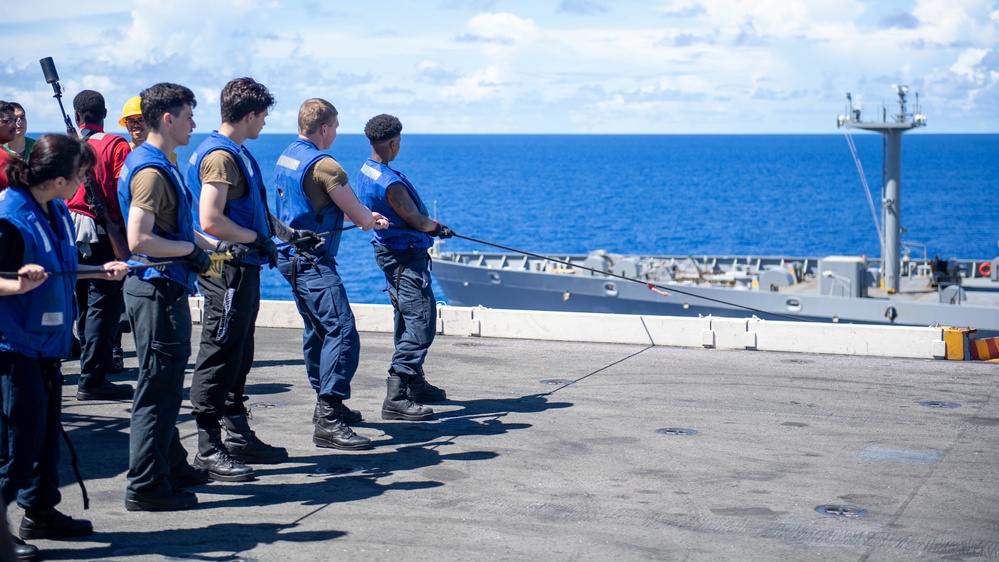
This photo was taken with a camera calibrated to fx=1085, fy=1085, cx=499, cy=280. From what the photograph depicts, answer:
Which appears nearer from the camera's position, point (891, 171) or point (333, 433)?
point (333, 433)

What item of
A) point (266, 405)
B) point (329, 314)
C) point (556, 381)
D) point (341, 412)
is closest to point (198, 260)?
point (329, 314)

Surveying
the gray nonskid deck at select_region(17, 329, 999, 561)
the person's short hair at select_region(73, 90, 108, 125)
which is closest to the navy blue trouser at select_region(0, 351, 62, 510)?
the gray nonskid deck at select_region(17, 329, 999, 561)

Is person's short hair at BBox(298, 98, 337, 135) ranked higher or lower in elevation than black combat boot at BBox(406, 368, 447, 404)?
higher

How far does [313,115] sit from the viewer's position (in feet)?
20.9

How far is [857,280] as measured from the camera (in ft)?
74.0

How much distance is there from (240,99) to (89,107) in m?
2.53

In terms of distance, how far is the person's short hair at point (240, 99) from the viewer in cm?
560

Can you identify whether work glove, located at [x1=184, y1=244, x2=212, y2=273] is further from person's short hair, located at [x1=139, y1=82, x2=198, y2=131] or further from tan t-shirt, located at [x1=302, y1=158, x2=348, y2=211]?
tan t-shirt, located at [x1=302, y1=158, x2=348, y2=211]

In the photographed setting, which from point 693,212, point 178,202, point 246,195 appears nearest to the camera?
point 178,202

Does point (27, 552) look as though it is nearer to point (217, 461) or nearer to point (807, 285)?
point (217, 461)

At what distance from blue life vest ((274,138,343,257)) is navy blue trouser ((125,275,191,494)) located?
1.38 metres

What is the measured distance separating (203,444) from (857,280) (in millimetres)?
19121

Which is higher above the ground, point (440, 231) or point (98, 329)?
point (440, 231)

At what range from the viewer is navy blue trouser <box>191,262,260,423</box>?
5469 millimetres
